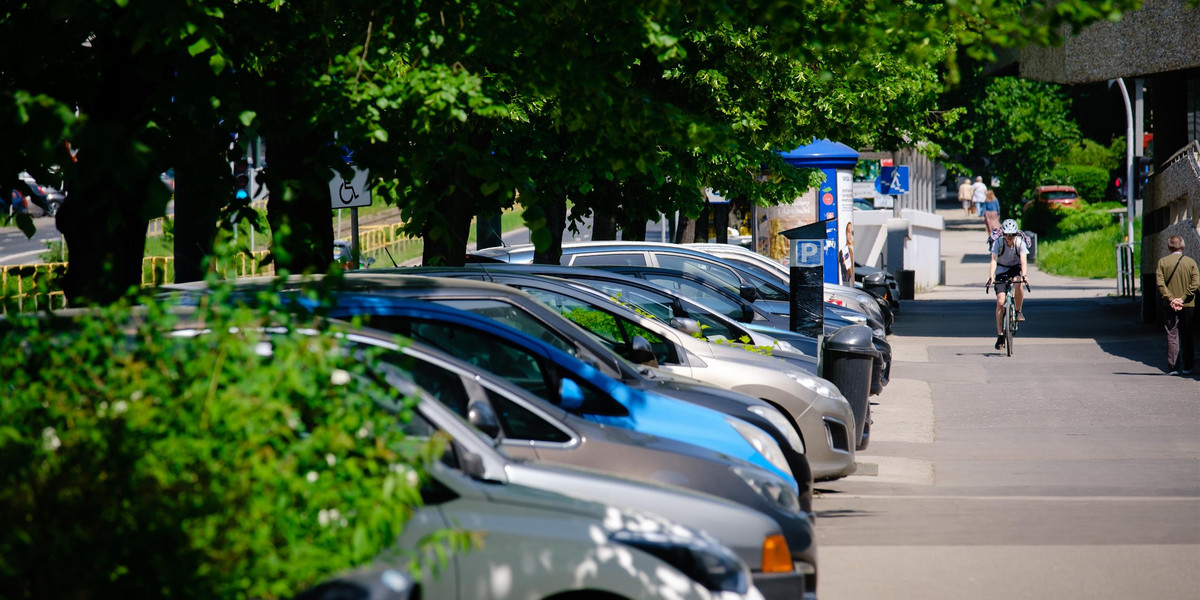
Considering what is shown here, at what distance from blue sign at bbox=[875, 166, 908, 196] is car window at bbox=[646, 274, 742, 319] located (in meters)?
25.8

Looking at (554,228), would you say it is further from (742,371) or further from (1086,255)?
(1086,255)

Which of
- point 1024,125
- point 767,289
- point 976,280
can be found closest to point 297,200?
point 767,289

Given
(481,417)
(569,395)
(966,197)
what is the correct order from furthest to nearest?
(966,197) < (569,395) < (481,417)

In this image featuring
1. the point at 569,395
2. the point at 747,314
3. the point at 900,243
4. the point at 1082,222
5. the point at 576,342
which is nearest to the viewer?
the point at 569,395

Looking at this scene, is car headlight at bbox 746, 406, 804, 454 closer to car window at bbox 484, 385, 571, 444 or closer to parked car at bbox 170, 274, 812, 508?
parked car at bbox 170, 274, 812, 508

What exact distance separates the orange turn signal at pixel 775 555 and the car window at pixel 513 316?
82.8 inches

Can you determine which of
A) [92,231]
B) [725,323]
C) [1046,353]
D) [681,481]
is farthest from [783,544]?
[1046,353]

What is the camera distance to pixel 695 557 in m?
3.93

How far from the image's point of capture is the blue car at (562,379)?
5.60m

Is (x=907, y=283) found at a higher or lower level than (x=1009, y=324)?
higher

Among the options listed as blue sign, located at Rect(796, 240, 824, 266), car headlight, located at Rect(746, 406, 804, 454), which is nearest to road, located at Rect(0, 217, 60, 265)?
blue sign, located at Rect(796, 240, 824, 266)

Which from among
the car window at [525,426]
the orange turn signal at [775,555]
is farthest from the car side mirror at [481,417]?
the orange turn signal at [775,555]

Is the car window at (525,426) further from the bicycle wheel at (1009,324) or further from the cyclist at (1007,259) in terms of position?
the bicycle wheel at (1009,324)

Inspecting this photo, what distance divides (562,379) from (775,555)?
162cm
